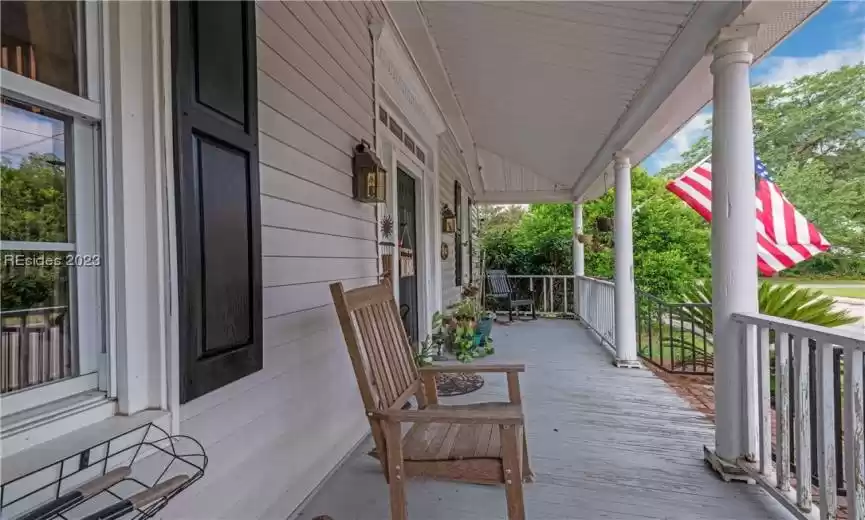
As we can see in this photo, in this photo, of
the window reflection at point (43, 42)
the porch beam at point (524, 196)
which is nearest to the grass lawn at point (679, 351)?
the porch beam at point (524, 196)

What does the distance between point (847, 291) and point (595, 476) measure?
12715 millimetres

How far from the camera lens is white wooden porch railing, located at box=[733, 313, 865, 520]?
5.19 ft

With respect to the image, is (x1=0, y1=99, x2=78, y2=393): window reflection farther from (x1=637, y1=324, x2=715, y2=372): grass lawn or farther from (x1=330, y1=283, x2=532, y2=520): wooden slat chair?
(x1=637, y1=324, x2=715, y2=372): grass lawn

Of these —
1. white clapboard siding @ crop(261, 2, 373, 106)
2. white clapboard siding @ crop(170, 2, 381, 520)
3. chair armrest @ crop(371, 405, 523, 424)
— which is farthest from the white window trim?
white clapboard siding @ crop(261, 2, 373, 106)

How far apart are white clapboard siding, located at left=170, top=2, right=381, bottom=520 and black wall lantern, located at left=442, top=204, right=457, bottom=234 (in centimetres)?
289

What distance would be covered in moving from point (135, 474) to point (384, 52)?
9.82 ft

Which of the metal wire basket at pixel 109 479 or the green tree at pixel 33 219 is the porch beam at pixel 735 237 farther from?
the green tree at pixel 33 219

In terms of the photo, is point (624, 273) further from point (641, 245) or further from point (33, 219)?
point (641, 245)

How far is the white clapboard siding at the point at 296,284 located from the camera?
5.08ft

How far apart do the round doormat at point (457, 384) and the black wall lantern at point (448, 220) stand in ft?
6.42

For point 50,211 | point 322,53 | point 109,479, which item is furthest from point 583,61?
point 109,479

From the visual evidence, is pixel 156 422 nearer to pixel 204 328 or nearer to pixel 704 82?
pixel 204 328

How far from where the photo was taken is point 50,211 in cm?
Answer: 100

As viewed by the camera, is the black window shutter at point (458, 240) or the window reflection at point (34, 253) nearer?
the window reflection at point (34, 253)
